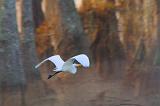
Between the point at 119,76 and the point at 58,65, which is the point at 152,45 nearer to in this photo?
the point at 119,76

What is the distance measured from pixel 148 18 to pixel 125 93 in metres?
3.29

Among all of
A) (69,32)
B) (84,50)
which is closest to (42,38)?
(69,32)

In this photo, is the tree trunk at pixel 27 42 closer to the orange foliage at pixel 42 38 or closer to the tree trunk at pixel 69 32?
the tree trunk at pixel 69 32

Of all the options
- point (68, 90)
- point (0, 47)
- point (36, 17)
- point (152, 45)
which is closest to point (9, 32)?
point (0, 47)

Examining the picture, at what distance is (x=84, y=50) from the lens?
16.9 meters

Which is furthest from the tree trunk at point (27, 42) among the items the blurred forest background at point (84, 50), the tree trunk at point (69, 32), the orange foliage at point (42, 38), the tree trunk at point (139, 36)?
the orange foliage at point (42, 38)

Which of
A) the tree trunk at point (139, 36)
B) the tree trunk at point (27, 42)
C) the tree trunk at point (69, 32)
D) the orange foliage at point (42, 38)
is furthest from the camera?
the orange foliage at point (42, 38)

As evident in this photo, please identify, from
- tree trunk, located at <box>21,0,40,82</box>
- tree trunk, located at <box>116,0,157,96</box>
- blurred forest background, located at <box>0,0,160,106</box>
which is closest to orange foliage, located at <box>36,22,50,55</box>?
blurred forest background, located at <box>0,0,160,106</box>

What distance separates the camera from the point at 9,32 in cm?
1385

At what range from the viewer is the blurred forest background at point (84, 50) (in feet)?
45.5

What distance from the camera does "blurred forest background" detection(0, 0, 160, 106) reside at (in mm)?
13883

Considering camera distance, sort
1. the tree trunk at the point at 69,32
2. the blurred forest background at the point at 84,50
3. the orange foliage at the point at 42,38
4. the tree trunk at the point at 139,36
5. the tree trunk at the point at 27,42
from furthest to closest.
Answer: the orange foliage at the point at 42,38
the tree trunk at the point at 69,32
the tree trunk at the point at 139,36
the tree trunk at the point at 27,42
the blurred forest background at the point at 84,50

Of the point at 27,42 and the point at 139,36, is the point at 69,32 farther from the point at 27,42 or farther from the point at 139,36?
the point at 139,36

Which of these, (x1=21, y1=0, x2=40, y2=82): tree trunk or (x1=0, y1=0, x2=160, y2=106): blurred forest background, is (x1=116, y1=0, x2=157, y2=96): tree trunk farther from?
(x1=21, y1=0, x2=40, y2=82): tree trunk
